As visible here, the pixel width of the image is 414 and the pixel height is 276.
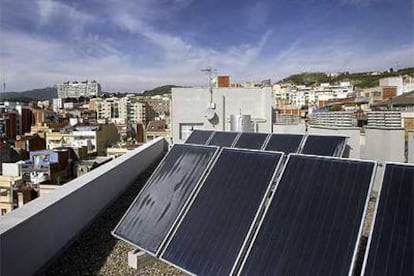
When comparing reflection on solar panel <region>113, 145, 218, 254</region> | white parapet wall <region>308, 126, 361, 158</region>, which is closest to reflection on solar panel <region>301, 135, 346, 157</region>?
white parapet wall <region>308, 126, 361, 158</region>

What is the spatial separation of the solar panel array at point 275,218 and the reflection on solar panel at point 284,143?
301cm

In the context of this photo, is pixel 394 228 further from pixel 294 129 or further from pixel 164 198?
pixel 294 129

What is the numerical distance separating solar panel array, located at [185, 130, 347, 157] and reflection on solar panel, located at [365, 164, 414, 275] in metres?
3.64

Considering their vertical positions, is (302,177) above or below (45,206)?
above

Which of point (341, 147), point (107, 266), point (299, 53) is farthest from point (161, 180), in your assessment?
point (299, 53)

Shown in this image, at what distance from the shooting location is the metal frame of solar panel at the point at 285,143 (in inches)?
281

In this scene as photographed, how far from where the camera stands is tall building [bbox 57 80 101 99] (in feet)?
636

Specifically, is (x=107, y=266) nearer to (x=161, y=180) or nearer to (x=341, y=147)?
(x=161, y=180)

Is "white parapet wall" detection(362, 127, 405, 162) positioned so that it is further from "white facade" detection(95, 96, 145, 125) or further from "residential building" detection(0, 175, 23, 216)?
"white facade" detection(95, 96, 145, 125)

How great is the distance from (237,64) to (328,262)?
22.5 m

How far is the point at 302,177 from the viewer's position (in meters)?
3.32

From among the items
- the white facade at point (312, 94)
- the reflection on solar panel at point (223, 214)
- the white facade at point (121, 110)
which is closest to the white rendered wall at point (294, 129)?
the reflection on solar panel at point (223, 214)

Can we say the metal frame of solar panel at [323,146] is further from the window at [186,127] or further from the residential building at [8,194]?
the residential building at [8,194]

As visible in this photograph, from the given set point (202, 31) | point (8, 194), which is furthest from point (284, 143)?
Result: point (8, 194)
